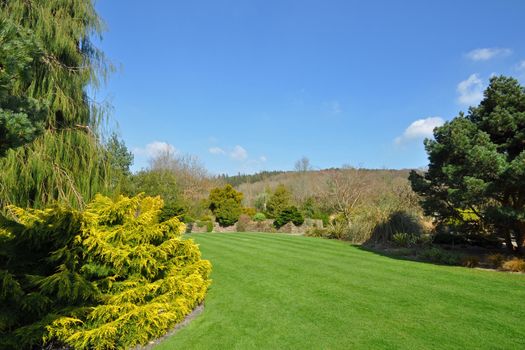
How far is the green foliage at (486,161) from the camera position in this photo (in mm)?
7852

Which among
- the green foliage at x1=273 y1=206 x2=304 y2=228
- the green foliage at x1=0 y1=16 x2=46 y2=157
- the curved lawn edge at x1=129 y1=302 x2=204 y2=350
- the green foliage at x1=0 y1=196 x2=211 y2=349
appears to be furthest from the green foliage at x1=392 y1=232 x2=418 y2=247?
the green foliage at x1=0 y1=16 x2=46 y2=157

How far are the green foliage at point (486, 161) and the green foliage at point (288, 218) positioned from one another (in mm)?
14085

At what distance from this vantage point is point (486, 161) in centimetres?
776

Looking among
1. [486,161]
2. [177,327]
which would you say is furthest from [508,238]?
[177,327]

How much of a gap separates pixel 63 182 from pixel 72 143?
740mm

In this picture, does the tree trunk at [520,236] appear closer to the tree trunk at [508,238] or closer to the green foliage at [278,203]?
the tree trunk at [508,238]

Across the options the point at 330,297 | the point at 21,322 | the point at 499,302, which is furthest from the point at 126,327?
the point at 499,302

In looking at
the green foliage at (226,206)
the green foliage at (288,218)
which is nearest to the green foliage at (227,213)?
the green foliage at (226,206)

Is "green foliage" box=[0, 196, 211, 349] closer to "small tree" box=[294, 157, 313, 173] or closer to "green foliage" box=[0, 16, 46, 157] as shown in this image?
"green foliage" box=[0, 16, 46, 157]

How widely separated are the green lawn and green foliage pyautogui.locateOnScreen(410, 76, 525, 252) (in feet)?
6.08

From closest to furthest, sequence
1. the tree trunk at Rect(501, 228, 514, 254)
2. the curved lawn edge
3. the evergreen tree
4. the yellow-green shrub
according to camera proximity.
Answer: the curved lawn edge → the evergreen tree → the yellow-green shrub → the tree trunk at Rect(501, 228, 514, 254)

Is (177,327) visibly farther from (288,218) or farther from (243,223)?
(243,223)

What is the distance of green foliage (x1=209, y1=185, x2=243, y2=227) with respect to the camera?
25.4m

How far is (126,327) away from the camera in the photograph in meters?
4.29
